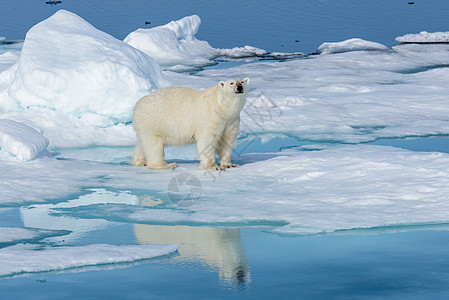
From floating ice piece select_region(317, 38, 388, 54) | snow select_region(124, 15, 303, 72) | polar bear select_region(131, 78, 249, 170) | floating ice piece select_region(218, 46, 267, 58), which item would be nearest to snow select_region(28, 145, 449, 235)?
polar bear select_region(131, 78, 249, 170)

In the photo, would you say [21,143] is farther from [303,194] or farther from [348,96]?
[348,96]

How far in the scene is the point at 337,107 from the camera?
1167 centimetres

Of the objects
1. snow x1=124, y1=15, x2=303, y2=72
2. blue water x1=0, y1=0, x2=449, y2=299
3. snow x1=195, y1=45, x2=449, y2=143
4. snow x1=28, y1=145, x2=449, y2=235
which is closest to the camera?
blue water x1=0, y1=0, x2=449, y2=299

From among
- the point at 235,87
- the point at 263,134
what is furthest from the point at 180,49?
the point at 235,87

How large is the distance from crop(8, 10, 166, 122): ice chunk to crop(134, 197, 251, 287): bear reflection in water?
4.64 m

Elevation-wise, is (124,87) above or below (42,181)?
above

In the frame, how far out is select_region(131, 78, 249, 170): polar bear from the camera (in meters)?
7.09

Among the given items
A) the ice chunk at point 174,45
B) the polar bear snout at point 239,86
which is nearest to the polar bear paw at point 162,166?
the polar bear snout at point 239,86

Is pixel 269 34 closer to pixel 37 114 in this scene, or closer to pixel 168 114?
pixel 37 114

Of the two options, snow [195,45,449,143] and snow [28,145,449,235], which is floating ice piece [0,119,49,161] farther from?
snow [195,45,449,143]

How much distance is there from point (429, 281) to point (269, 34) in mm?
21404

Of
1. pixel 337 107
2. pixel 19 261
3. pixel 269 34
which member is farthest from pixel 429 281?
pixel 269 34

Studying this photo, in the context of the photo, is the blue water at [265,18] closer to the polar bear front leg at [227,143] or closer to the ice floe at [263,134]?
the ice floe at [263,134]

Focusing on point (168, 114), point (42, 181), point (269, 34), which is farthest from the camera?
point (269, 34)
